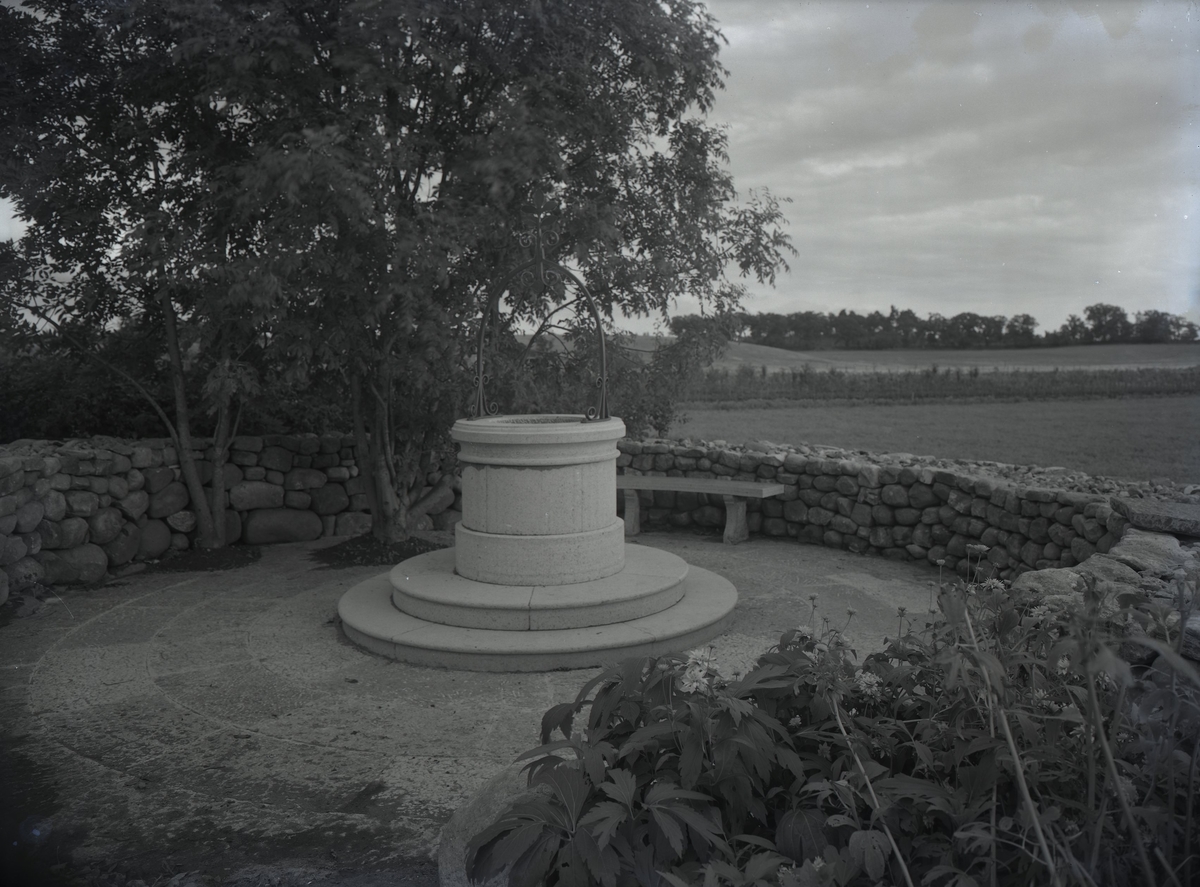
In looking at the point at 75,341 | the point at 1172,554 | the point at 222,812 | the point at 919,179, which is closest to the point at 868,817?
the point at 222,812

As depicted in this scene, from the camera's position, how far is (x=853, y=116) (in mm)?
8953

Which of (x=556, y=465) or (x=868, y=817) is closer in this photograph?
(x=868, y=817)

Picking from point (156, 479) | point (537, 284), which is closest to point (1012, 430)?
point (537, 284)

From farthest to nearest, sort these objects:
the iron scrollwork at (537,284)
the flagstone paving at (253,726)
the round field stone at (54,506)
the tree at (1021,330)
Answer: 1. the tree at (1021,330)
2. the round field stone at (54,506)
3. the iron scrollwork at (537,284)
4. the flagstone paving at (253,726)

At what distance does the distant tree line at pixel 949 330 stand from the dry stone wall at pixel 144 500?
5.55 m

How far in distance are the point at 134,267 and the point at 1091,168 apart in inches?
326

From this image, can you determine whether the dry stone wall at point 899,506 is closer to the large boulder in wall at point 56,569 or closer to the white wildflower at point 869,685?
the white wildflower at point 869,685

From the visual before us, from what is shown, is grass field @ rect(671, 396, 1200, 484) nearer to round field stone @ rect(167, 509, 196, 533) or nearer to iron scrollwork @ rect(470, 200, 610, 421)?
iron scrollwork @ rect(470, 200, 610, 421)

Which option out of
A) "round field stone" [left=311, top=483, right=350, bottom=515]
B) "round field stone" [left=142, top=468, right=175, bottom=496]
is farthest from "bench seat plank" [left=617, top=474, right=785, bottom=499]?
"round field stone" [left=142, top=468, right=175, bottom=496]

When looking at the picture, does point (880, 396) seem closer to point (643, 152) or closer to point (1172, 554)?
point (643, 152)

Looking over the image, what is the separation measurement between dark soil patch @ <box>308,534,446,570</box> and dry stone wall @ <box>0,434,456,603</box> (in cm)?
48

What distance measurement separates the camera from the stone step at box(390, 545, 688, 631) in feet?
14.4

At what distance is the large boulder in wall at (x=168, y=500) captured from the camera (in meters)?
6.34

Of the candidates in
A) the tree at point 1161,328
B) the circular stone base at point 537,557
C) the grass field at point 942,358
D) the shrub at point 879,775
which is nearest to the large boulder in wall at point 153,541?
the circular stone base at point 537,557
